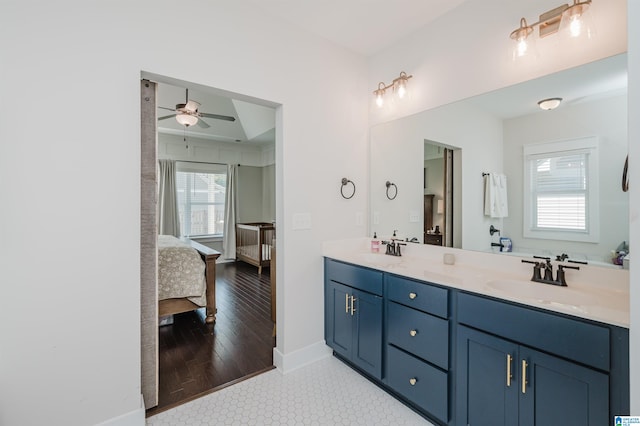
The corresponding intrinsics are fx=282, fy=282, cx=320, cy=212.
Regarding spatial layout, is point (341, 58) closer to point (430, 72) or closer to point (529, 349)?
point (430, 72)

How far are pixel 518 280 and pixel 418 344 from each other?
2.29ft

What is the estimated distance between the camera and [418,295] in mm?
1723

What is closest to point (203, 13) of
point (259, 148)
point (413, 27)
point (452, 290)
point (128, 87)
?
point (128, 87)

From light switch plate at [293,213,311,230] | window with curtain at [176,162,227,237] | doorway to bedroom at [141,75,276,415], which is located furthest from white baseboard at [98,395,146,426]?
window with curtain at [176,162,227,237]

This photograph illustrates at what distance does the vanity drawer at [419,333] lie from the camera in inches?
62.7

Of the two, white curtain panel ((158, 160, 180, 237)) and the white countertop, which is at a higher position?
white curtain panel ((158, 160, 180, 237))

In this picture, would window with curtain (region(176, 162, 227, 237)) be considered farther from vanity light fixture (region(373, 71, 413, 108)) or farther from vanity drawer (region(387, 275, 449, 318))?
vanity drawer (region(387, 275, 449, 318))

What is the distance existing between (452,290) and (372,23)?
207 cm

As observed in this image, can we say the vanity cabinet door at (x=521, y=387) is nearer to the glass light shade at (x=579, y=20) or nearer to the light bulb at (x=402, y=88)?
the glass light shade at (x=579, y=20)

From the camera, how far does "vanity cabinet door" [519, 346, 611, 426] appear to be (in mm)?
1091

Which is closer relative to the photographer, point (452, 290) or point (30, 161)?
point (30, 161)

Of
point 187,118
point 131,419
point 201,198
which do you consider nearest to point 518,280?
point 131,419

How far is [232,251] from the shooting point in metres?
6.60

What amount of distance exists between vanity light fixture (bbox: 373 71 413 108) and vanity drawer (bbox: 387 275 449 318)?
5.10 feet
